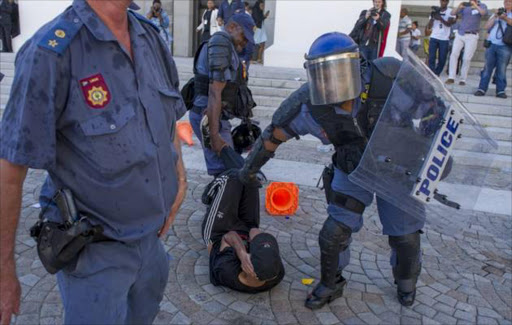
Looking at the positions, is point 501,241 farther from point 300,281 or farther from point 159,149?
point 159,149

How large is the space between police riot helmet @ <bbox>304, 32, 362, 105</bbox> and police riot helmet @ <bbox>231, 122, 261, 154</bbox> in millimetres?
1938

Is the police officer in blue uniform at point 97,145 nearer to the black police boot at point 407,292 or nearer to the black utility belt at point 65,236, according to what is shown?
the black utility belt at point 65,236

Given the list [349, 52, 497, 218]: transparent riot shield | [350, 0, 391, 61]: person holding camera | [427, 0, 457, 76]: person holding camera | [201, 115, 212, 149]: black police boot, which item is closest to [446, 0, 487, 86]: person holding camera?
[427, 0, 457, 76]: person holding camera

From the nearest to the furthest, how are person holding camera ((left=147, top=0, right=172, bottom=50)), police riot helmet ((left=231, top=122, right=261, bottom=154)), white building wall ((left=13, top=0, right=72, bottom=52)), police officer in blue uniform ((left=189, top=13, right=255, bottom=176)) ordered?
police officer in blue uniform ((left=189, top=13, right=255, bottom=176)) → police riot helmet ((left=231, top=122, right=261, bottom=154)) → person holding camera ((left=147, top=0, right=172, bottom=50)) → white building wall ((left=13, top=0, right=72, bottom=52))

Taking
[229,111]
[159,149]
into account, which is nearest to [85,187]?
[159,149]

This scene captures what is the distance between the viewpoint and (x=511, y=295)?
130 inches

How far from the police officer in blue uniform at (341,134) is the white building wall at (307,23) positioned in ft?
A: 27.7

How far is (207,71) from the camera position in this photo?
13.7ft

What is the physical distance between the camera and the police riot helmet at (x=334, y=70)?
252 centimetres

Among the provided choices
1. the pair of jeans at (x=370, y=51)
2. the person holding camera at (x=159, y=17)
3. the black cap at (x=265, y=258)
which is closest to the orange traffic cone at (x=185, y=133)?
the black cap at (x=265, y=258)

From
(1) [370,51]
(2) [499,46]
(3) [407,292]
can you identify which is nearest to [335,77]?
(3) [407,292]

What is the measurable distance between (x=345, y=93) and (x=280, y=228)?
6.31ft

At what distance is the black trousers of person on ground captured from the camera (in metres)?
3.47

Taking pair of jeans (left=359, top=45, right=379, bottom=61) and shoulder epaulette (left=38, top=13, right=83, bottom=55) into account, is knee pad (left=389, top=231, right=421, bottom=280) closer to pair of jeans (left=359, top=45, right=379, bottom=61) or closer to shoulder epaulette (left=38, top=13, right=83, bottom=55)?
shoulder epaulette (left=38, top=13, right=83, bottom=55)
